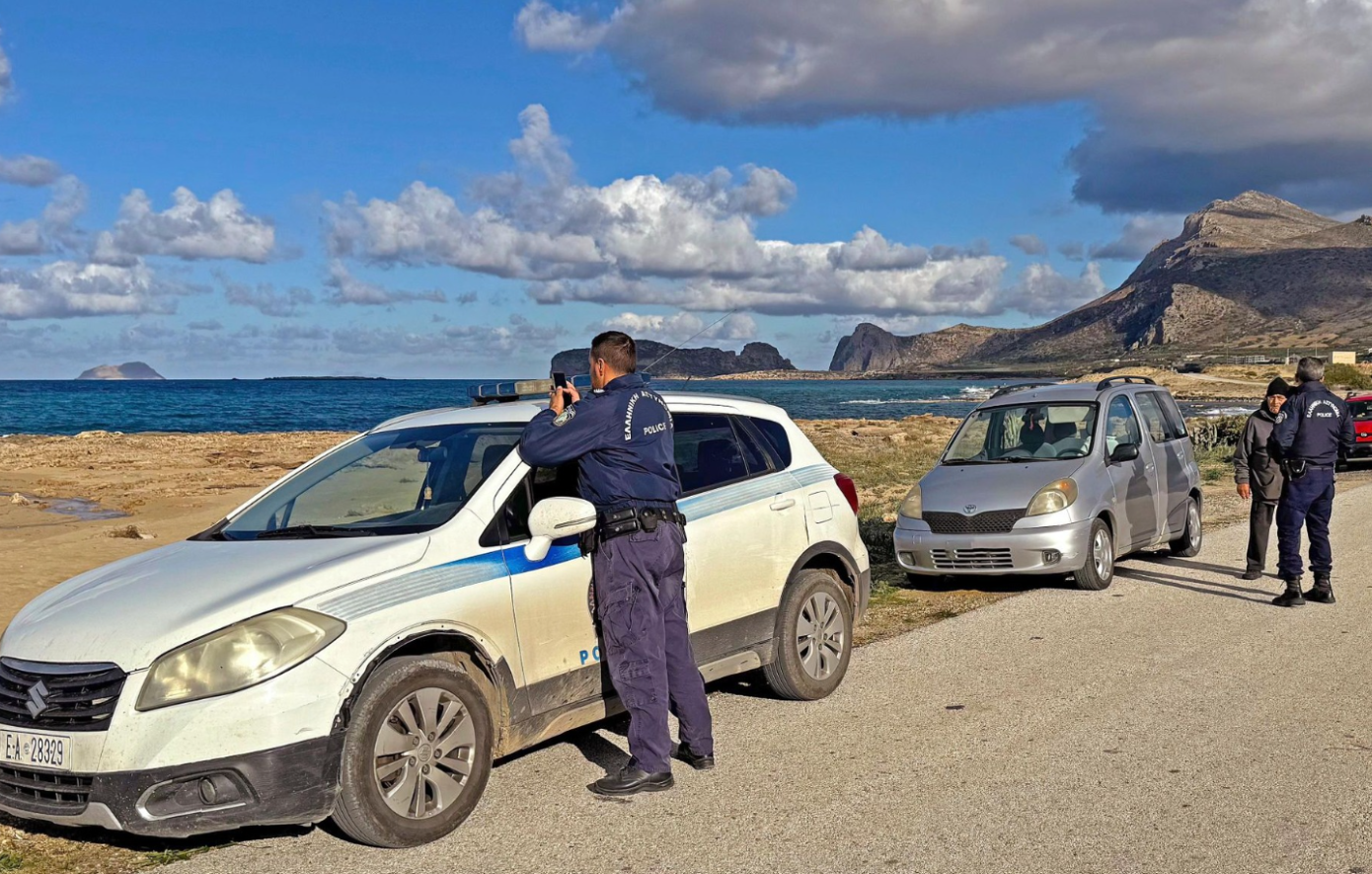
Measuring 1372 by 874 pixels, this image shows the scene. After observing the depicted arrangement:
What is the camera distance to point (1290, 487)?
32.5 ft

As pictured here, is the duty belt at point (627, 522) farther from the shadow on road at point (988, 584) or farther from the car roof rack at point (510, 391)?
the shadow on road at point (988, 584)

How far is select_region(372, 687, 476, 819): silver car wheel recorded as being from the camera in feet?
15.3

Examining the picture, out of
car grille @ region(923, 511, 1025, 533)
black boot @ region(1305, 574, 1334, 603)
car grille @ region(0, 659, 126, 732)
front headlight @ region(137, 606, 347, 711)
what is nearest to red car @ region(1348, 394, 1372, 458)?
black boot @ region(1305, 574, 1334, 603)

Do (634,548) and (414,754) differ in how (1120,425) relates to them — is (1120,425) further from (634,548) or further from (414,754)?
(414,754)

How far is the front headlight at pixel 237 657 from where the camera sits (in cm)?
432

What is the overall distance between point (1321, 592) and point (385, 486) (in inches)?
299

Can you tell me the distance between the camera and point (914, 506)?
36.2 feet

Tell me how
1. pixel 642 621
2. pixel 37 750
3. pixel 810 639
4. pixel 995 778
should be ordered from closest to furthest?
pixel 37 750, pixel 642 621, pixel 995 778, pixel 810 639

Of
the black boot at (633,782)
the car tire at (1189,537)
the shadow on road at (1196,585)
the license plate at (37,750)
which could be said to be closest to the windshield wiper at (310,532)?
the license plate at (37,750)

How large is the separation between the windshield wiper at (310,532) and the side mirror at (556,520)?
28.1 inches

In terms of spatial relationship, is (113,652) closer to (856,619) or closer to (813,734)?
(813,734)

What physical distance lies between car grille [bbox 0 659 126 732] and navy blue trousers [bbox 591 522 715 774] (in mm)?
1946

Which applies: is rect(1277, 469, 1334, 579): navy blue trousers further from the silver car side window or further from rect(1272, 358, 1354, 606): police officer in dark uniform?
the silver car side window

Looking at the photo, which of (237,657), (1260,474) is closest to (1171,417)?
(1260,474)
